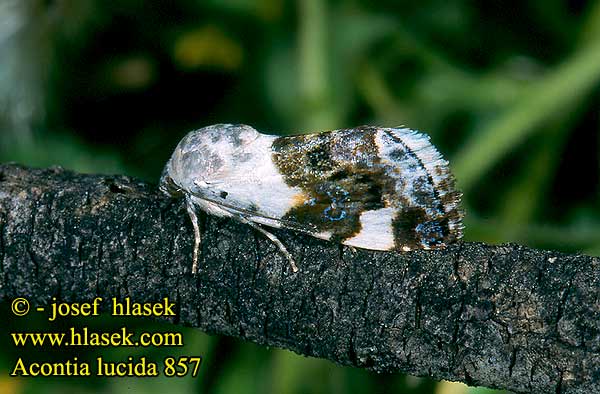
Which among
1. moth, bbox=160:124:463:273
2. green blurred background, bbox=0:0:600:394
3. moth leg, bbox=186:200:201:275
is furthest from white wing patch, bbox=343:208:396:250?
green blurred background, bbox=0:0:600:394

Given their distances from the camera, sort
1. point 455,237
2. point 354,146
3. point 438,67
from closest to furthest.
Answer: point 455,237 → point 354,146 → point 438,67

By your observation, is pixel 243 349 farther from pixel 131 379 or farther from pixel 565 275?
pixel 565 275

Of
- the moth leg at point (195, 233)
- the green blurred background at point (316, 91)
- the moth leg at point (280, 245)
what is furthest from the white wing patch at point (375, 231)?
the green blurred background at point (316, 91)

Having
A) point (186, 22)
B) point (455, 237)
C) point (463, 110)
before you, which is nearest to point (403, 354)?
point (455, 237)

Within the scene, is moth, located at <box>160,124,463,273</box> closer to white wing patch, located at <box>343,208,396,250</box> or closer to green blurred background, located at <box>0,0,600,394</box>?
white wing patch, located at <box>343,208,396,250</box>

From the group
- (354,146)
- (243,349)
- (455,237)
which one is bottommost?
(243,349)

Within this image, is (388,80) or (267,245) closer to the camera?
(267,245)

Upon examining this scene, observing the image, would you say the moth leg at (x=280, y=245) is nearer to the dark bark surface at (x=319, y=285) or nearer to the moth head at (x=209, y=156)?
the dark bark surface at (x=319, y=285)

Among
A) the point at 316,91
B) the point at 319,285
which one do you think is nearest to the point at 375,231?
the point at 319,285

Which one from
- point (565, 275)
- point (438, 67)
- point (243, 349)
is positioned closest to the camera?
point (565, 275)
